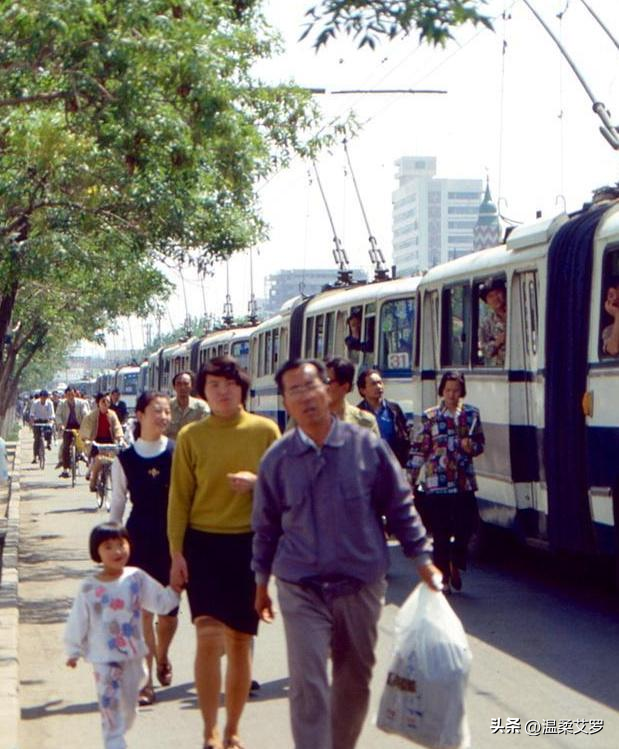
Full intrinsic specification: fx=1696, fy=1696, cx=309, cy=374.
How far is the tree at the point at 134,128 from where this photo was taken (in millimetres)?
11609

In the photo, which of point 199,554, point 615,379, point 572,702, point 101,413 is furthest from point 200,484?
point 101,413

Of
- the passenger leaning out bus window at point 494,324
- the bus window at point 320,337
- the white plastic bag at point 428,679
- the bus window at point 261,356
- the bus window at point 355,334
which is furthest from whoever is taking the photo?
the bus window at point 261,356

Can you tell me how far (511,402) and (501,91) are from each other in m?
14.2

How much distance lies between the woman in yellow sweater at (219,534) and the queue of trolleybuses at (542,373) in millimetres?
4097

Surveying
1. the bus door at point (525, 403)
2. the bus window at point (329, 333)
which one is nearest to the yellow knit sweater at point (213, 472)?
the bus door at point (525, 403)

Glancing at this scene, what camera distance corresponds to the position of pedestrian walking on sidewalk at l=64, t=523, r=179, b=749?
728 centimetres

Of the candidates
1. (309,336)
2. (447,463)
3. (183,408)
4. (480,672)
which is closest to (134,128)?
(183,408)

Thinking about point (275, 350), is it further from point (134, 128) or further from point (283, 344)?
point (134, 128)

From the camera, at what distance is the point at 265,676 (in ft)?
32.1

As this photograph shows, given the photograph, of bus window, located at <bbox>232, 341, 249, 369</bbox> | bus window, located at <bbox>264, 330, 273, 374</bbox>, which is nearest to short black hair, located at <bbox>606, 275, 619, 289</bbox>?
bus window, located at <bbox>264, 330, 273, 374</bbox>

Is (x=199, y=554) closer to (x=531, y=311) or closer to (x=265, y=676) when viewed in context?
(x=265, y=676)

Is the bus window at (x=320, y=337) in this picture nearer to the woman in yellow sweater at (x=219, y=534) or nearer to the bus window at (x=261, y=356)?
the bus window at (x=261, y=356)

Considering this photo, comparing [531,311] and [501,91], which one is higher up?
[501,91]

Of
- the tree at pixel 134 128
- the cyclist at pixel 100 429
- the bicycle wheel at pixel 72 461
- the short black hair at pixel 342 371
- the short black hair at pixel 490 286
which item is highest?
the tree at pixel 134 128
